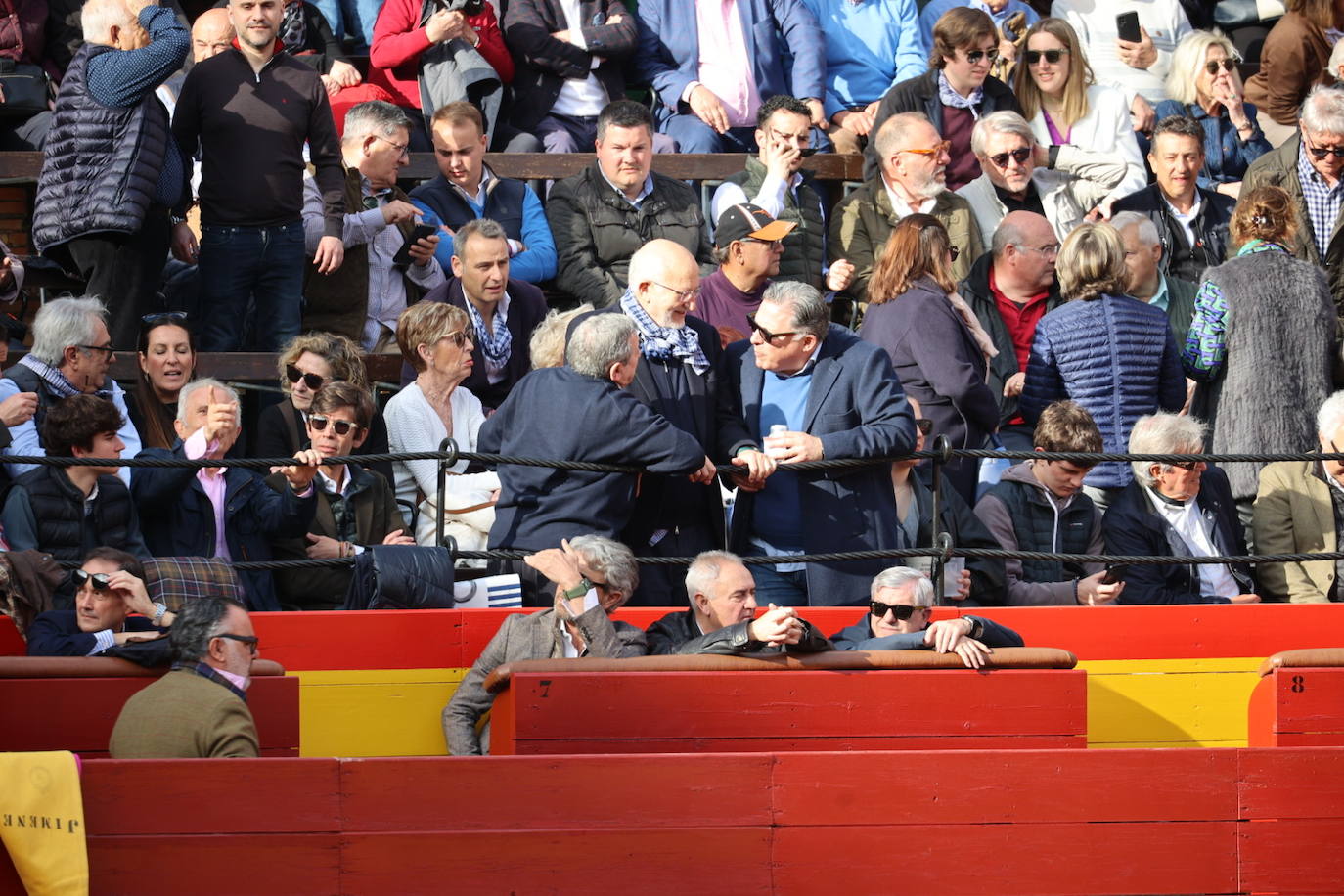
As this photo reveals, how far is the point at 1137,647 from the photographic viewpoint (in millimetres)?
7773

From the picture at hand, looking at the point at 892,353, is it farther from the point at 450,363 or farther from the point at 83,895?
the point at 83,895

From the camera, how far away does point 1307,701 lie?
686 centimetres

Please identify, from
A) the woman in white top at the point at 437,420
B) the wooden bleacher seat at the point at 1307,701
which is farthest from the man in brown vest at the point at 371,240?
the wooden bleacher seat at the point at 1307,701

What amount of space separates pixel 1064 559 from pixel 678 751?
1.97 metres

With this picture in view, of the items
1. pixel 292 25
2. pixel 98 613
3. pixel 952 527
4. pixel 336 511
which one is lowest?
pixel 98 613

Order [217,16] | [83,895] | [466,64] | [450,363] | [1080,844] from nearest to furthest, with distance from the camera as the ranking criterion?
[83,895]
[1080,844]
[450,363]
[217,16]
[466,64]

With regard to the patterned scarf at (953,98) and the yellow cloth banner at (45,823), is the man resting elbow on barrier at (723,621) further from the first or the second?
the patterned scarf at (953,98)

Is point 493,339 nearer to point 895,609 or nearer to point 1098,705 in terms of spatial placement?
point 895,609

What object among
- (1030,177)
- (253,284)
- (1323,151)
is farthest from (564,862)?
(1323,151)

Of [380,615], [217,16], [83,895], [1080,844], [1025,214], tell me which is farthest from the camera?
[217,16]

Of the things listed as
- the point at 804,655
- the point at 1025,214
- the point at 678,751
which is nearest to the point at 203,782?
the point at 678,751

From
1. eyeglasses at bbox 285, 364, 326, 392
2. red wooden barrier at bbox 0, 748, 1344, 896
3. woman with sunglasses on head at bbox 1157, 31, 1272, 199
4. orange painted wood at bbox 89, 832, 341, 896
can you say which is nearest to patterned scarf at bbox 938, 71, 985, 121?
woman with sunglasses on head at bbox 1157, 31, 1272, 199

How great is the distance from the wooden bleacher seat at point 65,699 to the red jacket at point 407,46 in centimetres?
551

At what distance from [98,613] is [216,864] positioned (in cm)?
160
